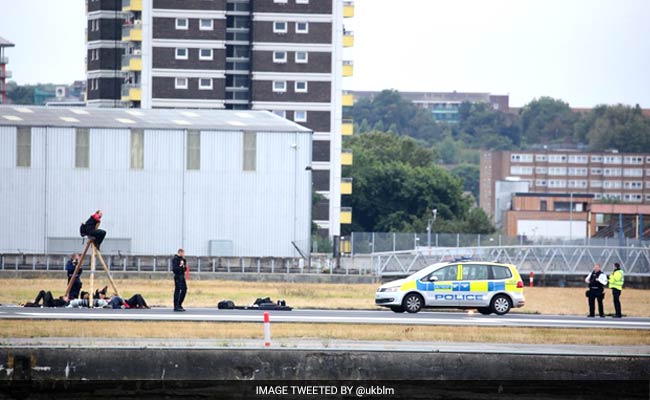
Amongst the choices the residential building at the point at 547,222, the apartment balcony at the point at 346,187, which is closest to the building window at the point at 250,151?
the apartment balcony at the point at 346,187

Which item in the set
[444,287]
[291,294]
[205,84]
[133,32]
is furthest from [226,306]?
[133,32]

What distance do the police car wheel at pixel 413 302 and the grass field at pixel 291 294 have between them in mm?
3244

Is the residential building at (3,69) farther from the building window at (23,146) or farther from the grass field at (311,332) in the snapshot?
the grass field at (311,332)

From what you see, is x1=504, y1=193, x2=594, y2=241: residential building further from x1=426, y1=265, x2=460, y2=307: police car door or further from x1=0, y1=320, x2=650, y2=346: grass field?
x1=0, y1=320, x2=650, y2=346: grass field

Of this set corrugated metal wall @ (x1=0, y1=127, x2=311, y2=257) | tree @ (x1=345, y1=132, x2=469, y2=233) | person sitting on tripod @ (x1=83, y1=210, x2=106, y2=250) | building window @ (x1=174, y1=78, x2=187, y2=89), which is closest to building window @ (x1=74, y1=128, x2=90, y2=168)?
corrugated metal wall @ (x1=0, y1=127, x2=311, y2=257)

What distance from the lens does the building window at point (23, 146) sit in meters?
69.4

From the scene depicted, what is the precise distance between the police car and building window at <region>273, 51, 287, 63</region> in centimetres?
6775

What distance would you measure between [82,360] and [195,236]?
152 feet

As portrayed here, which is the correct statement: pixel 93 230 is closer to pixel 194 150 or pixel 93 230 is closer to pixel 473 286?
pixel 473 286

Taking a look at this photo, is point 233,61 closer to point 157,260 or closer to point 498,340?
point 157,260

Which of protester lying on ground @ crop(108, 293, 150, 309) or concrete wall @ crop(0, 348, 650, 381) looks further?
protester lying on ground @ crop(108, 293, 150, 309)

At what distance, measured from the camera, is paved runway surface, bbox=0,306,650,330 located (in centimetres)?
3352

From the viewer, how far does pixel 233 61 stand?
108 metres

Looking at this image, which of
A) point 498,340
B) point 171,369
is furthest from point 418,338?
point 171,369
